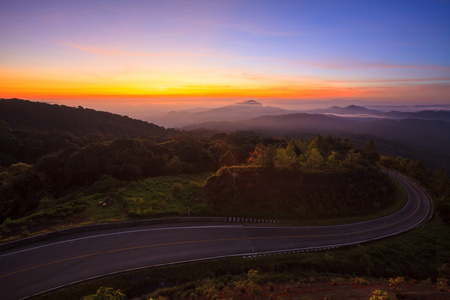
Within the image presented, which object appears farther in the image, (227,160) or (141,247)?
(227,160)

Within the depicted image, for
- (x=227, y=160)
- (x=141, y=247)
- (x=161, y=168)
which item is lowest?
(x=141, y=247)

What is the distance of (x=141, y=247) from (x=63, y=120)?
4924 inches

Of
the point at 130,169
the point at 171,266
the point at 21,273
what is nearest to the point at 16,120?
the point at 130,169

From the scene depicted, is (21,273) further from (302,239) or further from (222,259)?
(302,239)

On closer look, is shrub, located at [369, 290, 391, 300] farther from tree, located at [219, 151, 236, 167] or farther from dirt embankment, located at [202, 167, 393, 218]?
tree, located at [219, 151, 236, 167]

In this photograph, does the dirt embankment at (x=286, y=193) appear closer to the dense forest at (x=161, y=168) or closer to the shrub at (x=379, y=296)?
the dense forest at (x=161, y=168)

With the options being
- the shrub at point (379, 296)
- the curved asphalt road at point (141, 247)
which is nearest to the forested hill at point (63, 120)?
the curved asphalt road at point (141, 247)

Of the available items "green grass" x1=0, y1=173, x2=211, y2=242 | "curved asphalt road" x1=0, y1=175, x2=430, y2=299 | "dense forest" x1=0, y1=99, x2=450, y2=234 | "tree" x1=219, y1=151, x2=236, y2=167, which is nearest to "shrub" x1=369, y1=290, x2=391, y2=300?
"curved asphalt road" x1=0, y1=175, x2=430, y2=299

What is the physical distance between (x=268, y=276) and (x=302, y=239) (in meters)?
7.94

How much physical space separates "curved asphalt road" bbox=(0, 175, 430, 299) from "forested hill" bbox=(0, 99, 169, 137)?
297 ft

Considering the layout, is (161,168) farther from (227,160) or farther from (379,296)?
(379,296)

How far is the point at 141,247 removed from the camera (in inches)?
723

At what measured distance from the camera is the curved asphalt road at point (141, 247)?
14.9m

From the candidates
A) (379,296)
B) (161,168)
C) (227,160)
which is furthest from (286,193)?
(161,168)
